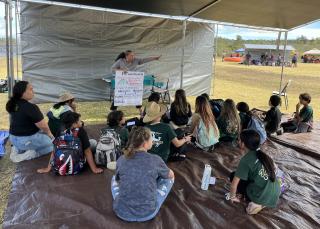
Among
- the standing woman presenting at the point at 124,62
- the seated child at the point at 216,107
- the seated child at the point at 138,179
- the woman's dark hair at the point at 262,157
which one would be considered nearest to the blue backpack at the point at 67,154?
the seated child at the point at 138,179

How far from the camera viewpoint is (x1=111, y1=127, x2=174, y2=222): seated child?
7.63 feet

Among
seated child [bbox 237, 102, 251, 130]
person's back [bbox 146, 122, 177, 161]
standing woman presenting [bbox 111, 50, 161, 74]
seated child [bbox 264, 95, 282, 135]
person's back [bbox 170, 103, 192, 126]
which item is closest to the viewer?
person's back [bbox 146, 122, 177, 161]

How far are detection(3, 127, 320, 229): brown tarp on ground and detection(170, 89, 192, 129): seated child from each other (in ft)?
3.75

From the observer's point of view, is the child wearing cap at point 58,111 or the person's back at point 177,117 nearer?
the child wearing cap at point 58,111

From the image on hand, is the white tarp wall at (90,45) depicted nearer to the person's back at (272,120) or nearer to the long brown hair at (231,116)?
the person's back at (272,120)

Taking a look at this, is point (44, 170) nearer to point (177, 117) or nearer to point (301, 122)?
point (177, 117)

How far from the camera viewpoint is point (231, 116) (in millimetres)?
4359

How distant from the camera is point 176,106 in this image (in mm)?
4762

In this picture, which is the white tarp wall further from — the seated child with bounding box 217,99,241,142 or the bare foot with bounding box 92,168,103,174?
the bare foot with bounding box 92,168,103,174

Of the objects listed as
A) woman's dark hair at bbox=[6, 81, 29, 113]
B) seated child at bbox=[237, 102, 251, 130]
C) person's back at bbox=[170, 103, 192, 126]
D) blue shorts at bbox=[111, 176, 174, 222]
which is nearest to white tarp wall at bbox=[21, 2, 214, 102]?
person's back at bbox=[170, 103, 192, 126]

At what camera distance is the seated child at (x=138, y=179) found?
91.5 inches

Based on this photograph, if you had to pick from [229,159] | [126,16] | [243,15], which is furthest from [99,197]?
[126,16]

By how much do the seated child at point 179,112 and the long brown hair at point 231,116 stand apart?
2.07ft

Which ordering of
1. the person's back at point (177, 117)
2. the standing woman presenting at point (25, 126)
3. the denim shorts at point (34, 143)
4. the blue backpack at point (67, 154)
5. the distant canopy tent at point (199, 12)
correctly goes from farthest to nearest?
the distant canopy tent at point (199, 12) → the person's back at point (177, 117) → the denim shorts at point (34, 143) → the standing woman presenting at point (25, 126) → the blue backpack at point (67, 154)
